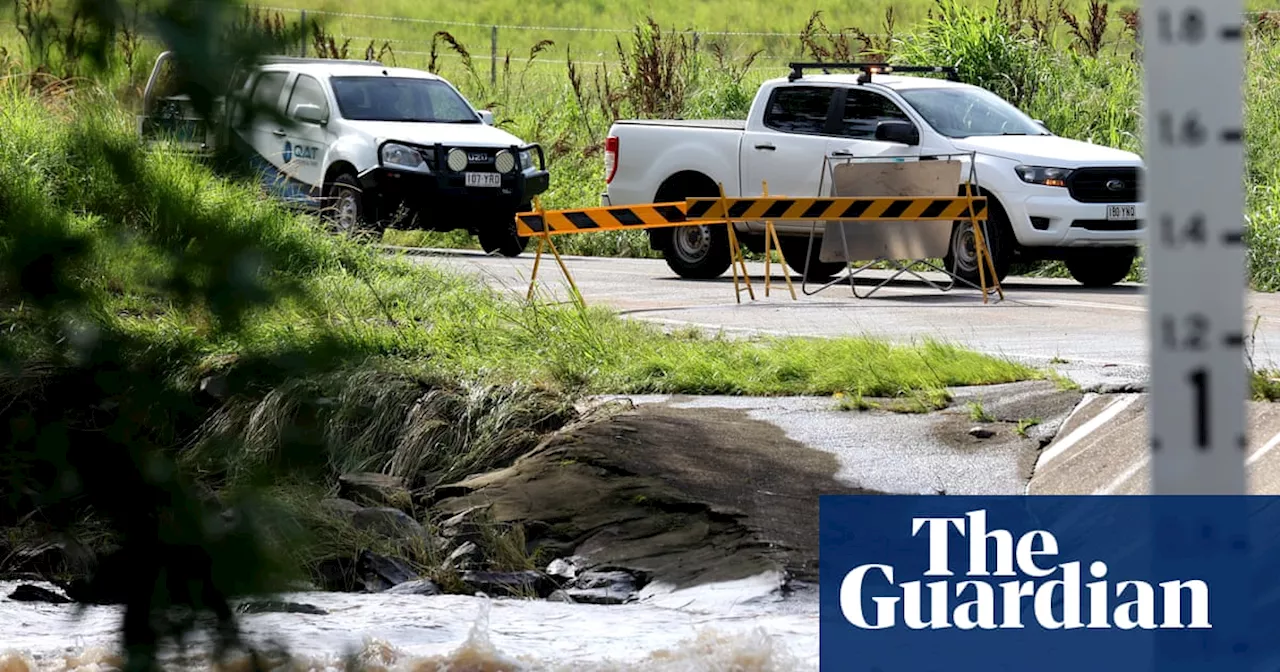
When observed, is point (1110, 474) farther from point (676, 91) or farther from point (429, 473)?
point (676, 91)

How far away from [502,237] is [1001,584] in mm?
12906

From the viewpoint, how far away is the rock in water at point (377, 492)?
23.0 ft

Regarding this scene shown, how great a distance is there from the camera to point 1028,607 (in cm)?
515

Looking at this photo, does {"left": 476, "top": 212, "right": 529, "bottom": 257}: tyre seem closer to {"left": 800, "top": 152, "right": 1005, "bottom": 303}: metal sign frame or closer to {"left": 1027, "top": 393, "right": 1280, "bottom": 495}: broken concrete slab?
{"left": 800, "top": 152, "right": 1005, "bottom": 303}: metal sign frame

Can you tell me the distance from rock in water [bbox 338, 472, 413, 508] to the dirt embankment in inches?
5.6

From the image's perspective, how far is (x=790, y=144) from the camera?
15.4 meters

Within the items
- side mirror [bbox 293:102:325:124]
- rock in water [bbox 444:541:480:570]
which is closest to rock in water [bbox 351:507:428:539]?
rock in water [bbox 444:541:480:570]

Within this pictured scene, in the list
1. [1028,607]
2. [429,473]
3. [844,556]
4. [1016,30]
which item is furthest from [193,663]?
[1016,30]

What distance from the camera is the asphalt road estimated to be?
9.64 meters

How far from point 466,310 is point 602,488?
141 inches

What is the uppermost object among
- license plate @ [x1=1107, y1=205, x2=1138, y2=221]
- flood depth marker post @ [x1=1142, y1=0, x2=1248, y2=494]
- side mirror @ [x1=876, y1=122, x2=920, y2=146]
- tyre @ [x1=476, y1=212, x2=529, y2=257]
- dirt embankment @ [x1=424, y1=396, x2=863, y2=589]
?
flood depth marker post @ [x1=1142, y1=0, x2=1248, y2=494]

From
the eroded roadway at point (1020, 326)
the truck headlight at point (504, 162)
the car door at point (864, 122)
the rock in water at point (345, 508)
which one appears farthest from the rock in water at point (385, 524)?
the truck headlight at point (504, 162)

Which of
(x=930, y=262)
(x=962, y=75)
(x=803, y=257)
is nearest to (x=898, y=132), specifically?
(x=930, y=262)

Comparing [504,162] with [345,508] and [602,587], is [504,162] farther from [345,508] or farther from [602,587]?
[602,587]
